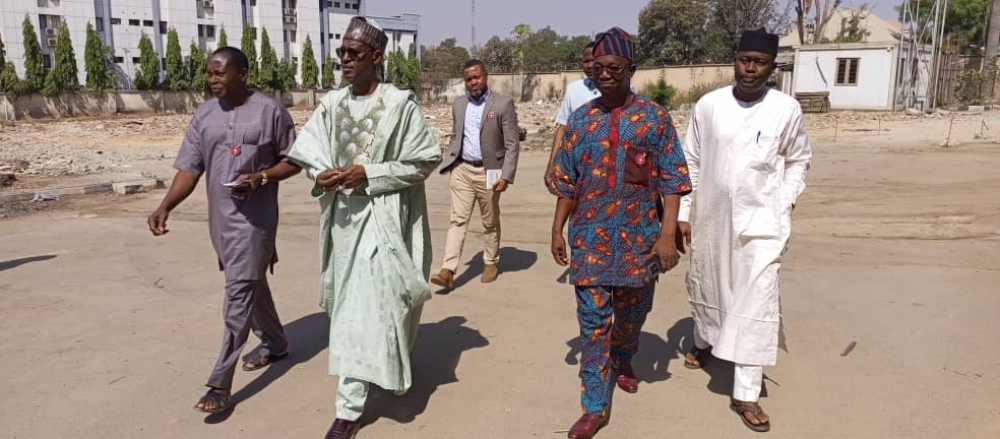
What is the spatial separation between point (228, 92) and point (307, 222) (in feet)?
18.2

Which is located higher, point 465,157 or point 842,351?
point 465,157

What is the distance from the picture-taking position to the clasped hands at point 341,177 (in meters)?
3.32

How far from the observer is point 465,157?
6.29m

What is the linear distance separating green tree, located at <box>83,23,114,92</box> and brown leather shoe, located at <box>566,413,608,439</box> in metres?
41.4

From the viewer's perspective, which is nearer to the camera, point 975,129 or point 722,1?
point 975,129

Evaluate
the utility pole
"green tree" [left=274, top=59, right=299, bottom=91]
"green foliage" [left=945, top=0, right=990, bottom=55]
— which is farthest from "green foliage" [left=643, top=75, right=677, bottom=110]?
"green tree" [left=274, top=59, right=299, bottom=91]

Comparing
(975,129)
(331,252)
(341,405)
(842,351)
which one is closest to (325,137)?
(331,252)

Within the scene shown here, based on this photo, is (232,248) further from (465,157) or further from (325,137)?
(465,157)

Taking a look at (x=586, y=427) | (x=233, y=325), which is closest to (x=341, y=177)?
(x=233, y=325)

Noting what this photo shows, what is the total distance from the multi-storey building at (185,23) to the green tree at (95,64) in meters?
2.44

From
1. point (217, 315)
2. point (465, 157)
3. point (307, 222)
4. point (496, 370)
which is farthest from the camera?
point (307, 222)

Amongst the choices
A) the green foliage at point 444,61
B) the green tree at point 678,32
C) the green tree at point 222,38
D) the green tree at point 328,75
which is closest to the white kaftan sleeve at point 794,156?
the green tree at point 222,38

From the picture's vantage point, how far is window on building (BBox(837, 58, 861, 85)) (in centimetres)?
3080

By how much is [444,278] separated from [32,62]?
38.7m
